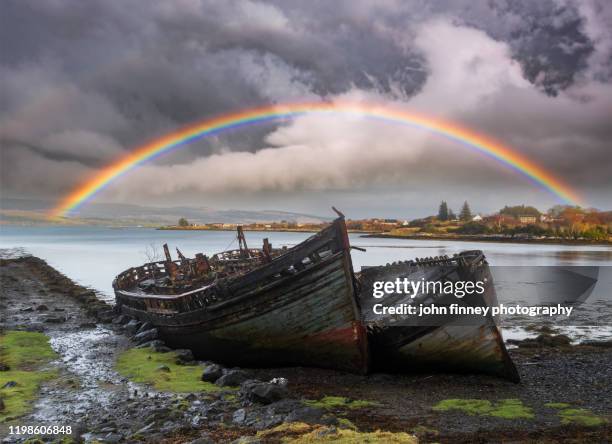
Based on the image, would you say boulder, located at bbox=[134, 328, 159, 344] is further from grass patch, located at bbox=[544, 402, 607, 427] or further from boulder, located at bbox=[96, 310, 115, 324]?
grass patch, located at bbox=[544, 402, 607, 427]

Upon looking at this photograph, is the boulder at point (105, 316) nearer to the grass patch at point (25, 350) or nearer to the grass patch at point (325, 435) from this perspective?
the grass patch at point (25, 350)

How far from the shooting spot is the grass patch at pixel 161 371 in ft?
47.3

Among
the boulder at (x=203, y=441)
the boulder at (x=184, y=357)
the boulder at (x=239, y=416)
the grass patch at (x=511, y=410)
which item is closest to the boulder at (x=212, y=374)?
the boulder at (x=184, y=357)

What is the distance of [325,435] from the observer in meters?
10.1

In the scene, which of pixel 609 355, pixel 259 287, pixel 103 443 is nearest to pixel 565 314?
pixel 609 355

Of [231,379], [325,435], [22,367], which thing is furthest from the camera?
[22,367]

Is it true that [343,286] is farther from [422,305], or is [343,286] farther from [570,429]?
[570,429]

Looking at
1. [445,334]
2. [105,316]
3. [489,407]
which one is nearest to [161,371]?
[445,334]

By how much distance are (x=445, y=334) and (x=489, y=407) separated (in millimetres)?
2822

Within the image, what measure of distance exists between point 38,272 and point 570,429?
63.1 metres

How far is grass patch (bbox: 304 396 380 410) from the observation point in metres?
12.4

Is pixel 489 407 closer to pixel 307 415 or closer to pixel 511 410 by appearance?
pixel 511 410

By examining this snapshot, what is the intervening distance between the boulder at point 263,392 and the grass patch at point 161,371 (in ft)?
4.85

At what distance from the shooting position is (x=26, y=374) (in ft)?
52.2
